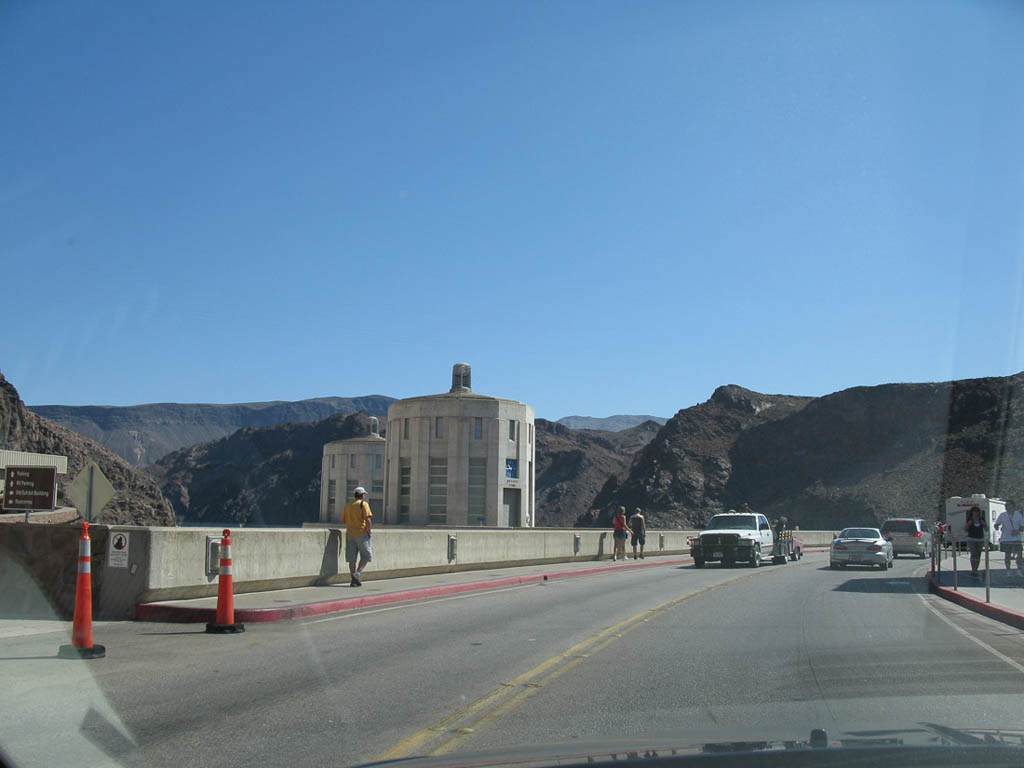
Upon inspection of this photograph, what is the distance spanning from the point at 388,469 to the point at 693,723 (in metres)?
42.6

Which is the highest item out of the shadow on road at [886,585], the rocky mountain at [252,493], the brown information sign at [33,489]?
the brown information sign at [33,489]

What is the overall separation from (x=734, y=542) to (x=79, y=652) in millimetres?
23431

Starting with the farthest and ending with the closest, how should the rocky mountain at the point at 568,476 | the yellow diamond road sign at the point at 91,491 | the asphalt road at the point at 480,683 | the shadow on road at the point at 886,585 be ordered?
the rocky mountain at the point at 568,476
the shadow on road at the point at 886,585
the yellow diamond road sign at the point at 91,491
the asphalt road at the point at 480,683

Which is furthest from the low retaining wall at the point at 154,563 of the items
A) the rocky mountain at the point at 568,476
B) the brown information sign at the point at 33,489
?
the rocky mountain at the point at 568,476

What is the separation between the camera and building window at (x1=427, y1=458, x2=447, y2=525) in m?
46.1

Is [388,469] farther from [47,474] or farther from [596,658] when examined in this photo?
[596,658]

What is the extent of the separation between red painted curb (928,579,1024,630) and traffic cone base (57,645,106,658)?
1171 centimetres

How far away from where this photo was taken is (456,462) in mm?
46031

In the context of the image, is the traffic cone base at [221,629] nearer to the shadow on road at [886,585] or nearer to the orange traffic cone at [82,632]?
the orange traffic cone at [82,632]

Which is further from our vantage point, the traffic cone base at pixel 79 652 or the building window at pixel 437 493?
the building window at pixel 437 493

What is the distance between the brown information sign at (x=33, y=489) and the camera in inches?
628

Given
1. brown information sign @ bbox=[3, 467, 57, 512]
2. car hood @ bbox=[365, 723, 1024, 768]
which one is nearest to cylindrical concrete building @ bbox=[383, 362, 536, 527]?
brown information sign @ bbox=[3, 467, 57, 512]

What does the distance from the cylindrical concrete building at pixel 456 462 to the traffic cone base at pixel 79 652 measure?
36.2 meters

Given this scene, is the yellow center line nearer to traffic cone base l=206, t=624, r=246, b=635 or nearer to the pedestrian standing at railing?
traffic cone base l=206, t=624, r=246, b=635
